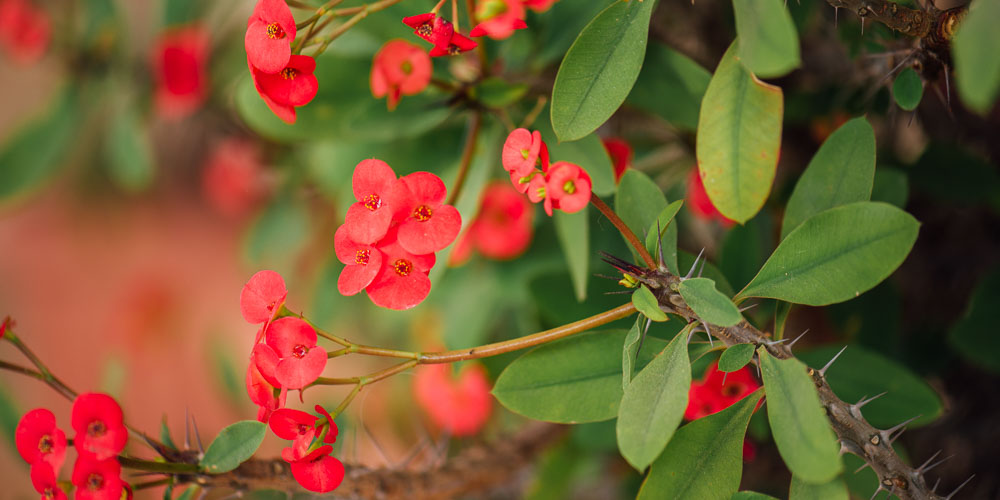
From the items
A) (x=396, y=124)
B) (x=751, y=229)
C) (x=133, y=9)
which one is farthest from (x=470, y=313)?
(x=133, y=9)

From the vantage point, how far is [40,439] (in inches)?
21.2

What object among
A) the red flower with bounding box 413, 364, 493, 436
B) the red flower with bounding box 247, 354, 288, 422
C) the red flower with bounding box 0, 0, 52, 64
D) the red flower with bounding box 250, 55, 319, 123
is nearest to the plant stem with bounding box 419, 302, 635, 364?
the red flower with bounding box 247, 354, 288, 422

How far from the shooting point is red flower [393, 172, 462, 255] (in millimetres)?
503

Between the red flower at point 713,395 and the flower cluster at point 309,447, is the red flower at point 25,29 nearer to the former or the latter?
the flower cluster at point 309,447

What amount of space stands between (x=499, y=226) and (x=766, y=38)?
622mm

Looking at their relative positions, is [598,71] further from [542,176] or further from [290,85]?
[290,85]

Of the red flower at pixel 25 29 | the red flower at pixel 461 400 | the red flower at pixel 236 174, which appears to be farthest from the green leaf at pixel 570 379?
the red flower at pixel 25 29

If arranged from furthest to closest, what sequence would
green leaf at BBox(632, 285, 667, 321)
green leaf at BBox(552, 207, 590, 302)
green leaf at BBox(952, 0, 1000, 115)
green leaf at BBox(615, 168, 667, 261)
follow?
green leaf at BBox(552, 207, 590, 302) → green leaf at BBox(615, 168, 667, 261) → green leaf at BBox(632, 285, 667, 321) → green leaf at BBox(952, 0, 1000, 115)

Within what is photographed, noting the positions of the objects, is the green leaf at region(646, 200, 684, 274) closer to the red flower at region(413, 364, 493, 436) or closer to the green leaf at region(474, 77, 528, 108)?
the green leaf at region(474, 77, 528, 108)

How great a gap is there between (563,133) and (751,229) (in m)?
0.30

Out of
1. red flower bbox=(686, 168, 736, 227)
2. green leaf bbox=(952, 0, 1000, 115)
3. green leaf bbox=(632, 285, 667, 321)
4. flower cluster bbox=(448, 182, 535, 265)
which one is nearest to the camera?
green leaf bbox=(952, 0, 1000, 115)

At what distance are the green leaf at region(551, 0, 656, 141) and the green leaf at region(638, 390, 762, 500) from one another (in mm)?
253

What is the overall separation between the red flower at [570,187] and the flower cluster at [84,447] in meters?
0.37

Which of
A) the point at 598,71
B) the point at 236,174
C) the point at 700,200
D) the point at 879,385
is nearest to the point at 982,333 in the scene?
the point at 879,385
